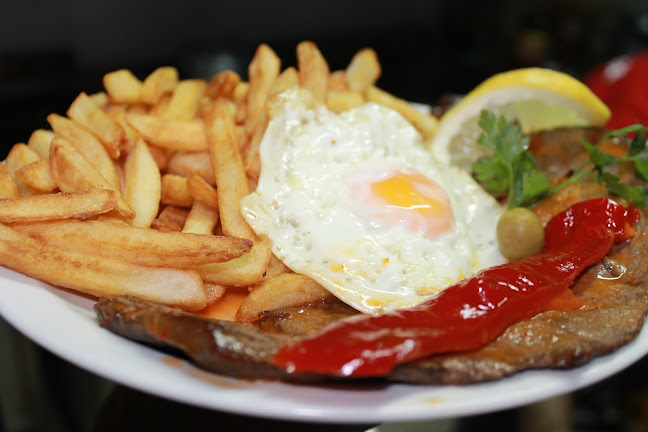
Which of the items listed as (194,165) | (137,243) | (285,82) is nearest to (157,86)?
(194,165)

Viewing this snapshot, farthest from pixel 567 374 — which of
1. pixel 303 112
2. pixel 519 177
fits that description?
pixel 303 112

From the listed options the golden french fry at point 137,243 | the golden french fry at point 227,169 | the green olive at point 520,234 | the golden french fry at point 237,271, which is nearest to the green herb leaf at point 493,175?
the green olive at point 520,234

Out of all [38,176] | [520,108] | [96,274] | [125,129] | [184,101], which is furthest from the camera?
[520,108]

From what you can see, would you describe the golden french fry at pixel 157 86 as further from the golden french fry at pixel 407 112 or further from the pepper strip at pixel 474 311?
the pepper strip at pixel 474 311

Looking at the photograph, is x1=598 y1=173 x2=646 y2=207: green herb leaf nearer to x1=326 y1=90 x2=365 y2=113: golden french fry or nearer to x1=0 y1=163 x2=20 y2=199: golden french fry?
x1=326 y1=90 x2=365 y2=113: golden french fry

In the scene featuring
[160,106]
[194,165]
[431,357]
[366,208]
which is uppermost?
[160,106]

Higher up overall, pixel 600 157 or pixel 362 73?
pixel 362 73

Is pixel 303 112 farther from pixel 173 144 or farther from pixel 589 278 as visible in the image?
pixel 589 278

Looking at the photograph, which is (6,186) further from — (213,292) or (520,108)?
(520,108)
